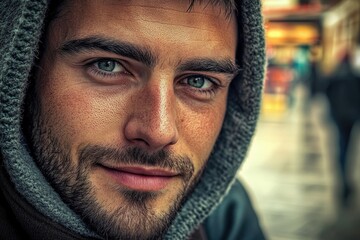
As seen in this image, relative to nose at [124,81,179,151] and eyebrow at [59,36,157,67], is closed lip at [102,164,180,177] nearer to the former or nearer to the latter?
nose at [124,81,179,151]

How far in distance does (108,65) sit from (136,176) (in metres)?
0.33

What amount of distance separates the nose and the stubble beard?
0.12 ft

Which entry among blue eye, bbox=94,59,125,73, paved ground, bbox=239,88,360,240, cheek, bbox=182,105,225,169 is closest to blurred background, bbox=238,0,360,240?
paved ground, bbox=239,88,360,240

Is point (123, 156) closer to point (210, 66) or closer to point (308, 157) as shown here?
point (210, 66)

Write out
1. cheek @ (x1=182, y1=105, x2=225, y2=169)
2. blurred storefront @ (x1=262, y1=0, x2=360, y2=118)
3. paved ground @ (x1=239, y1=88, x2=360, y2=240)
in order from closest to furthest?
cheek @ (x1=182, y1=105, x2=225, y2=169)
paved ground @ (x1=239, y1=88, x2=360, y2=240)
blurred storefront @ (x1=262, y1=0, x2=360, y2=118)

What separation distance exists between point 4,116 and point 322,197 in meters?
5.10

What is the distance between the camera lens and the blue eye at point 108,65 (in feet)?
4.61

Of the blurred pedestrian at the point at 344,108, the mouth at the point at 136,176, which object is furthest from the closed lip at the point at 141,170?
the blurred pedestrian at the point at 344,108

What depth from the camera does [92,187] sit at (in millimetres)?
1365

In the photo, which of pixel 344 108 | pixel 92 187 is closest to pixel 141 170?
pixel 92 187

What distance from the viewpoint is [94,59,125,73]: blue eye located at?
141 centimetres

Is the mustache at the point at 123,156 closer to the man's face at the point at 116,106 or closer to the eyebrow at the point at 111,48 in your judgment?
the man's face at the point at 116,106

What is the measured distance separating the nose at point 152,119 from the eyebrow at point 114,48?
73 millimetres

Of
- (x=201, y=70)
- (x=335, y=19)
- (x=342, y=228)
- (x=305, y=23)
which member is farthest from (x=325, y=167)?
(x=335, y=19)
